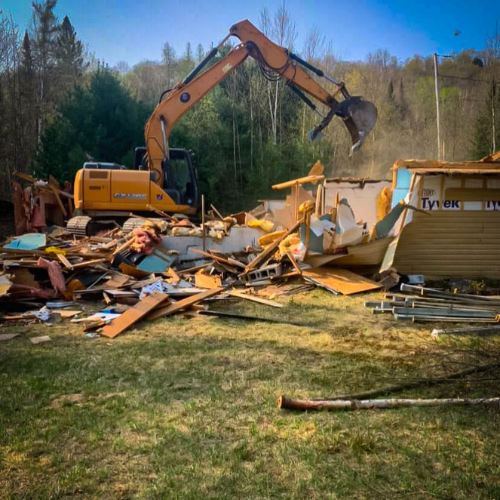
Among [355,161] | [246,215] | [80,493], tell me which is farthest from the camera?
[355,161]

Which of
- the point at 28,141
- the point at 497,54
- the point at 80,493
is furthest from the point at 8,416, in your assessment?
the point at 28,141

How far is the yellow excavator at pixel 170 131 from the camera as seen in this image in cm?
1301

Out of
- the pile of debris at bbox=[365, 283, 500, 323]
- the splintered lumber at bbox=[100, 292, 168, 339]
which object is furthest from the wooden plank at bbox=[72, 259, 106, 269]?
the pile of debris at bbox=[365, 283, 500, 323]

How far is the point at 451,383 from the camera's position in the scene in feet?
12.9

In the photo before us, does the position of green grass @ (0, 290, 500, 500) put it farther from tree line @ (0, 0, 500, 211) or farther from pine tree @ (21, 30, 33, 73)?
pine tree @ (21, 30, 33, 73)

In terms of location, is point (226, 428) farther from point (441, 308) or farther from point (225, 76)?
point (225, 76)

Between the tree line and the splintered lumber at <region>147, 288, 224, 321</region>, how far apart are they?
58.0ft

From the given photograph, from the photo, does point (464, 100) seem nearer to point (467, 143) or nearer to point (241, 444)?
point (467, 143)

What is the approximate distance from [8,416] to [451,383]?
3573 mm

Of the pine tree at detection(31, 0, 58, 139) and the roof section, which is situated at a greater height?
the pine tree at detection(31, 0, 58, 139)

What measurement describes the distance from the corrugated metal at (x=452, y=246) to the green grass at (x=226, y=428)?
3.97 metres

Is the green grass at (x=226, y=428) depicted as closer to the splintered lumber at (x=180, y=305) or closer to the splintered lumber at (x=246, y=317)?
the splintered lumber at (x=246, y=317)

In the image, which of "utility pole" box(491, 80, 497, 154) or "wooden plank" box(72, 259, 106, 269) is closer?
"wooden plank" box(72, 259, 106, 269)

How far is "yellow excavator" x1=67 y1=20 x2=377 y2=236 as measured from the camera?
42.7 ft
